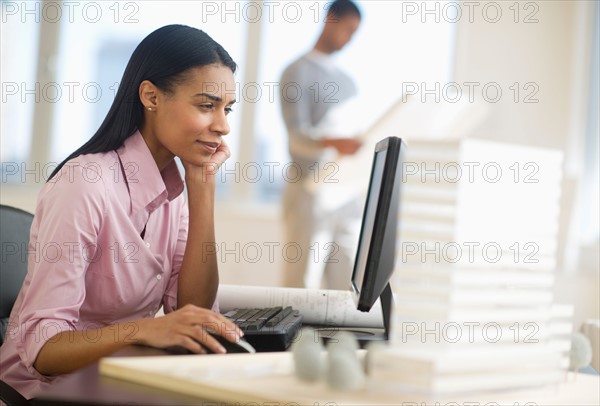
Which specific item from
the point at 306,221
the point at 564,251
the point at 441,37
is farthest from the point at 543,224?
the point at 441,37

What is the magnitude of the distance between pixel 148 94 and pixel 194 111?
107mm

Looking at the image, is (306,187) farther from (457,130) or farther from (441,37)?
(441,37)

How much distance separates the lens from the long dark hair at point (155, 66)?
1.62m

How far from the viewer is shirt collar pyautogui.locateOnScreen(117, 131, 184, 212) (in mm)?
1574

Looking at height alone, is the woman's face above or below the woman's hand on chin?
above

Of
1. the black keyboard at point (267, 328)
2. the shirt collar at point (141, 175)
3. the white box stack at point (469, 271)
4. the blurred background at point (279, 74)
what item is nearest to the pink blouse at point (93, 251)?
the shirt collar at point (141, 175)

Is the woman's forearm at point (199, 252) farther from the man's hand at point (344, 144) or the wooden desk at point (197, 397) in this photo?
the man's hand at point (344, 144)

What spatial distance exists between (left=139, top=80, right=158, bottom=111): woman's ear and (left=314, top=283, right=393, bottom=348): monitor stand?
1.95 feet

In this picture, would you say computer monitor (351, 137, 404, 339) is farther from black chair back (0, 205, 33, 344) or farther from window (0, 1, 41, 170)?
window (0, 1, 41, 170)

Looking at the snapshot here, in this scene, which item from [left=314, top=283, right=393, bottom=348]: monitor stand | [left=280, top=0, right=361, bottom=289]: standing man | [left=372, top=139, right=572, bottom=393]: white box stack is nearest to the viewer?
[left=372, top=139, right=572, bottom=393]: white box stack

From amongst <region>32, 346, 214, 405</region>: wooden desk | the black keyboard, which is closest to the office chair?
the black keyboard

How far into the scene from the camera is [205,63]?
163cm

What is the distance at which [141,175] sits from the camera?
1.60 m

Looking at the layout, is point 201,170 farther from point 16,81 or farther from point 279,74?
point 16,81
